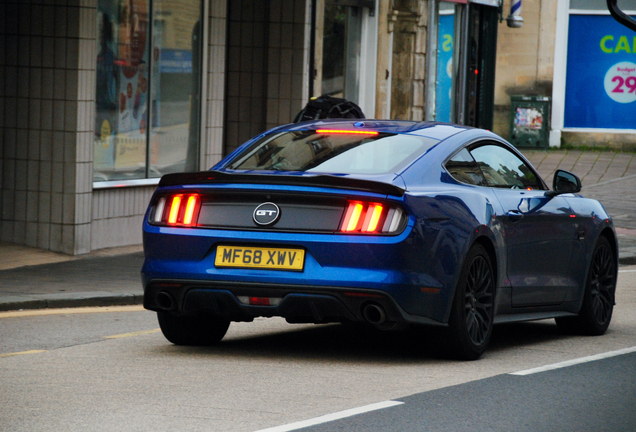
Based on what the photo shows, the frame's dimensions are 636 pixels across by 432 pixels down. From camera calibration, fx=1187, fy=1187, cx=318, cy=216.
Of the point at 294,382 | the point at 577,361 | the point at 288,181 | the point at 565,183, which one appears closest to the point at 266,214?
the point at 288,181

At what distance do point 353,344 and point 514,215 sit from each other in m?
1.32

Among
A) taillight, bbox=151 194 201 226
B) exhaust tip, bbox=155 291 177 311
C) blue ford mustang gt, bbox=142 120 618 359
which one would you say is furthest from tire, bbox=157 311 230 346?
taillight, bbox=151 194 201 226

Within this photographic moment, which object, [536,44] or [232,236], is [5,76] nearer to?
[232,236]

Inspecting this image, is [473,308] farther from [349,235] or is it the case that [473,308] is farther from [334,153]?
[334,153]

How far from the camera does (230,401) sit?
564 cm

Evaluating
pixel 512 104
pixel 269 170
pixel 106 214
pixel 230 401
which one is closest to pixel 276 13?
pixel 106 214

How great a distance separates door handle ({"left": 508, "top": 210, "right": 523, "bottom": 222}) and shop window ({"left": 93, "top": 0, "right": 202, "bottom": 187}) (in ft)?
21.5

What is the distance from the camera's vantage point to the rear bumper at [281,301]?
639 centimetres

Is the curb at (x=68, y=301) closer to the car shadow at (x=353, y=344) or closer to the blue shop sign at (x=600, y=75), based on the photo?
the car shadow at (x=353, y=344)

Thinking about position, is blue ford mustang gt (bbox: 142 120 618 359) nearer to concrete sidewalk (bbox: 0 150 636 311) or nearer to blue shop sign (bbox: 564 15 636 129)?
concrete sidewalk (bbox: 0 150 636 311)

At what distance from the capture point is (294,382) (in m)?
6.16

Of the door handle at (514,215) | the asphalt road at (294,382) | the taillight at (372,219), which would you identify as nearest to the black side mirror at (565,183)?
the door handle at (514,215)

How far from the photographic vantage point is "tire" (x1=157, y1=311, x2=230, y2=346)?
7336 mm

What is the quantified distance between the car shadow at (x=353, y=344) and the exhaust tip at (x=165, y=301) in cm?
43
